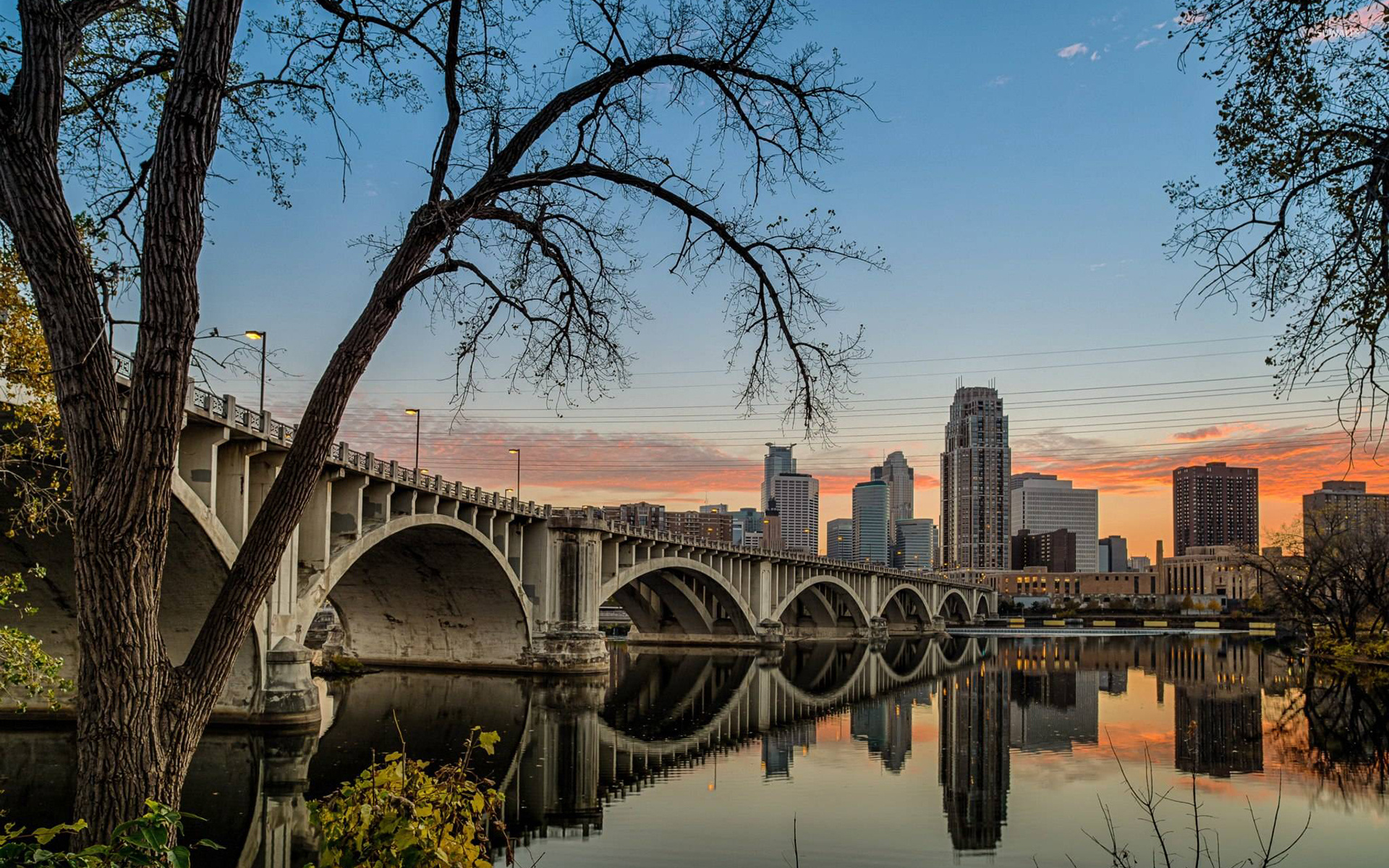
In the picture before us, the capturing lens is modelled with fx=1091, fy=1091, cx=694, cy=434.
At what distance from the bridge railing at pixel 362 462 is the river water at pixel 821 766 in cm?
913

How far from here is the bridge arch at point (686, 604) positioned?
285 ft

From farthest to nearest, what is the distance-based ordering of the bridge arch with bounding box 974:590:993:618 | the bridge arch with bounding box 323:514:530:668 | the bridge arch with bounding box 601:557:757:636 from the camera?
the bridge arch with bounding box 974:590:993:618 → the bridge arch with bounding box 601:557:757:636 → the bridge arch with bounding box 323:514:530:668

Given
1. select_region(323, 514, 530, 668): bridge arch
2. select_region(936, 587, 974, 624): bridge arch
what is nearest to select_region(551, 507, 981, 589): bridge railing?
select_region(323, 514, 530, 668): bridge arch

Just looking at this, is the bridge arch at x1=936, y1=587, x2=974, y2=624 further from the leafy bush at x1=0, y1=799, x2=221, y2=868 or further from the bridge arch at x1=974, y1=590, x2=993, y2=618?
the leafy bush at x1=0, y1=799, x2=221, y2=868

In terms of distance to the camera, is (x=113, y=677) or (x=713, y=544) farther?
(x=713, y=544)

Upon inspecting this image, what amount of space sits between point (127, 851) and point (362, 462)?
122ft

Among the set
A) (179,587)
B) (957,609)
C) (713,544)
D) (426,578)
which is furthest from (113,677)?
(957,609)

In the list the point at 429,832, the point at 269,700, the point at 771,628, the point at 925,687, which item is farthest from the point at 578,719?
the point at 771,628

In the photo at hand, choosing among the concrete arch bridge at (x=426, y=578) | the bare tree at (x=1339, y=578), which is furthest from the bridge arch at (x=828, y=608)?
the bare tree at (x=1339, y=578)

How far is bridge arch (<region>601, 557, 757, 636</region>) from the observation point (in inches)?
3425

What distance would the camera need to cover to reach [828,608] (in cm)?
11088

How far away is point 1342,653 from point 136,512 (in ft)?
254

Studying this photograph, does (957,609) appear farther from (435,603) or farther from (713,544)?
(435,603)

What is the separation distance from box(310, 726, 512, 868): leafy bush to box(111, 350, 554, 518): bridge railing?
1385 cm
